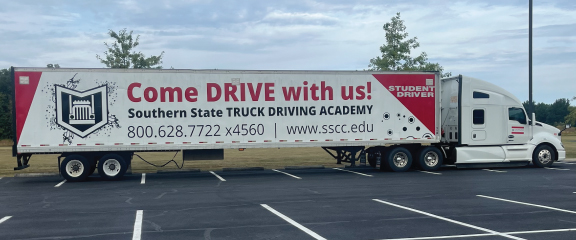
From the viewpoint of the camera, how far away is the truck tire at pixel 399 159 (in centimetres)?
2012

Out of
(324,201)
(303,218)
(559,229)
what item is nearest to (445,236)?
(559,229)

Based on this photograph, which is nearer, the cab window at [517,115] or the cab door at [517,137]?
the cab door at [517,137]

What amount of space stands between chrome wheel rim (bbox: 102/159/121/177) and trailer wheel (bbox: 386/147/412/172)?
368 inches

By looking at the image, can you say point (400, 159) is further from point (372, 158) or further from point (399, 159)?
point (372, 158)

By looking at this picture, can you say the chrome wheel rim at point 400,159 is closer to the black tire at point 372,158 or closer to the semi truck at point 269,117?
the semi truck at point 269,117

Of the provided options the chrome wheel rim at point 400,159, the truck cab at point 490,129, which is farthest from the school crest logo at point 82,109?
the truck cab at point 490,129

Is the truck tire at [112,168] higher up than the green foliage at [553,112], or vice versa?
the green foliage at [553,112]

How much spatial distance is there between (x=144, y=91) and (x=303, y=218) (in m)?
9.73

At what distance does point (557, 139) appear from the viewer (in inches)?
843

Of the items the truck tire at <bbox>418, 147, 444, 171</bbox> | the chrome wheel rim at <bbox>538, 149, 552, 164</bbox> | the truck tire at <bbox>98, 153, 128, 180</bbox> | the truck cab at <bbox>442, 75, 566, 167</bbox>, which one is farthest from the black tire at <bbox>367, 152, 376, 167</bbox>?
the truck tire at <bbox>98, 153, 128, 180</bbox>

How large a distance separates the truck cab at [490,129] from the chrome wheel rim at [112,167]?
38.8ft

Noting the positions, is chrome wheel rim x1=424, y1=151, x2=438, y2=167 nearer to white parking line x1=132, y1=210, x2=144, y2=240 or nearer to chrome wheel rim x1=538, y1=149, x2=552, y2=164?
chrome wheel rim x1=538, y1=149, x2=552, y2=164

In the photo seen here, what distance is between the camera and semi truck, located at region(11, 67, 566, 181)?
17719mm

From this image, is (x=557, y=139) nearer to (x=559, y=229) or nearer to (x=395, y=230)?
(x=559, y=229)
